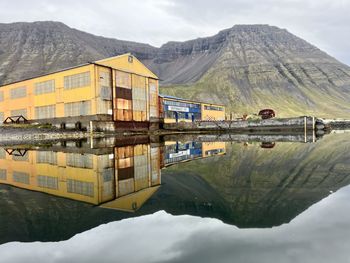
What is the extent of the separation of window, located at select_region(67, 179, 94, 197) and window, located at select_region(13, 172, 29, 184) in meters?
1.54

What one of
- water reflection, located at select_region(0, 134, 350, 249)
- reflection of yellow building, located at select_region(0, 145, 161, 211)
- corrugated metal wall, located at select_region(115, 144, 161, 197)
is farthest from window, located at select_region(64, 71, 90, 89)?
corrugated metal wall, located at select_region(115, 144, 161, 197)

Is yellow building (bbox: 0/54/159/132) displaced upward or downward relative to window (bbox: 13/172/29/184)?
upward

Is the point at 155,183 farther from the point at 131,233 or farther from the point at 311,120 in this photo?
the point at 311,120

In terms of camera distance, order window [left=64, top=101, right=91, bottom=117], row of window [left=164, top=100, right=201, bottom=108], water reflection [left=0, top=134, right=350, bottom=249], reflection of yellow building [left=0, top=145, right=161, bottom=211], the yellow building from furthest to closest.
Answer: row of window [left=164, top=100, right=201, bottom=108], window [left=64, top=101, right=91, bottom=117], the yellow building, reflection of yellow building [left=0, top=145, right=161, bottom=211], water reflection [left=0, top=134, right=350, bottom=249]

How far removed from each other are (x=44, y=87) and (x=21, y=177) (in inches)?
1449

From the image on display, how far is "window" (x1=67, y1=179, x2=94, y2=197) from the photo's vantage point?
26.3 ft

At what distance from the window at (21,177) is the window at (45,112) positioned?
3393 centimetres

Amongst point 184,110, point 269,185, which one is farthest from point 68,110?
point 269,185

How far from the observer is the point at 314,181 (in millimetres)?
9000

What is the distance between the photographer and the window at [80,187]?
8.02m

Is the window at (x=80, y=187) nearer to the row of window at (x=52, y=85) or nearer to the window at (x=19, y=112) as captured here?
the row of window at (x=52, y=85)

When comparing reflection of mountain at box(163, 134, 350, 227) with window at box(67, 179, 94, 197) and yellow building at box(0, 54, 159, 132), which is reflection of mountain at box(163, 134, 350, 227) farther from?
yellow building at box(0, 54, 159, 132)

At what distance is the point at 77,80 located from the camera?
134 feet

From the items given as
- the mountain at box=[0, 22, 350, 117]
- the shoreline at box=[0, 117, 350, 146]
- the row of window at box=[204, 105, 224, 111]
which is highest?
the mountain at box=[0, 22, 350, 117]
